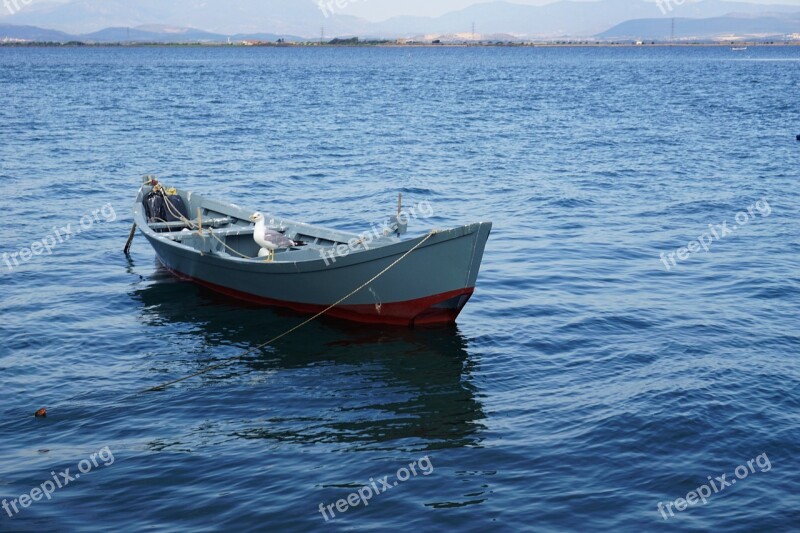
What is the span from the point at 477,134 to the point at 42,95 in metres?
43.7

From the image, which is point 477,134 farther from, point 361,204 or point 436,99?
point 436,99

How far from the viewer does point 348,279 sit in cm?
1670

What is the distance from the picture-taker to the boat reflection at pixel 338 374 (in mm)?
13023

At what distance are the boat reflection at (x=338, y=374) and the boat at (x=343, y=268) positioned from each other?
39cm

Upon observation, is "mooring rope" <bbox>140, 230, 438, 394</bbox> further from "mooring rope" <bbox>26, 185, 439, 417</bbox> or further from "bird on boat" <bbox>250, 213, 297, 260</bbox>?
"bird on boat" <bbox>250, 213, 297, 260</bbox>

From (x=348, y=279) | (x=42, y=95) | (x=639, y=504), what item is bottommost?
(x=639, y=504)

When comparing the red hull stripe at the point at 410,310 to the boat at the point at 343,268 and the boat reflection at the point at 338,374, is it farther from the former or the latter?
the boat reflection at the point at 338,374

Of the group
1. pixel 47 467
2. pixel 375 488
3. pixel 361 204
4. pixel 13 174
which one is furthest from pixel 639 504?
pixel 13 174

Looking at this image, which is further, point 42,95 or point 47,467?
point 42,95

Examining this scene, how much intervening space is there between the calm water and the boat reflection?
0.05m

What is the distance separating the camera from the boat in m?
15.9

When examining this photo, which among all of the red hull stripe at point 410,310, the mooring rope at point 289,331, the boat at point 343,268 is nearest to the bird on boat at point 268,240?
the boat at point 343,268

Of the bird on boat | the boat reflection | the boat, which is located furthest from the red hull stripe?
the bird on boat

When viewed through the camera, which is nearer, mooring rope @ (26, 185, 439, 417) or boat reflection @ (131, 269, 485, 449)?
boat reflection @ (131, 269, 485, 449)
